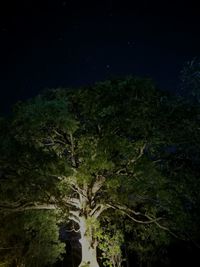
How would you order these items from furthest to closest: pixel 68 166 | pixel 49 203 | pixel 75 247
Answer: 1. pixel 75 247
2. pixel 49 203
3. pixel 68 166

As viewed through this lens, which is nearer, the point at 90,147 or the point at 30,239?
the point at 90,147

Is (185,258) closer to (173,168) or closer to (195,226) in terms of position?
(195,226)

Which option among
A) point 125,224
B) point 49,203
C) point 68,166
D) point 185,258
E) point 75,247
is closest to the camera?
point 68,166

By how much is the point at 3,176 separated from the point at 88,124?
320 centimetres

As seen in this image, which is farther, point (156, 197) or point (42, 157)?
point (156, 197)

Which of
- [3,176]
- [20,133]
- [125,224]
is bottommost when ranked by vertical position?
[125,224]

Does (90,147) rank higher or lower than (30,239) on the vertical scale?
higher

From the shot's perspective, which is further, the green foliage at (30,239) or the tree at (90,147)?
the green foliage at (30,239)

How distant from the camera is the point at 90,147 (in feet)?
34.0

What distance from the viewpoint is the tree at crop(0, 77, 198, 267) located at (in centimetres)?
985

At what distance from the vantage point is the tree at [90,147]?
9852 mm

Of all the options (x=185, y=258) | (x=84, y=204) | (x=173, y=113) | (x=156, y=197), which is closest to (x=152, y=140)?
(x=173, y=113)

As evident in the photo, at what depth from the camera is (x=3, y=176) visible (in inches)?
419

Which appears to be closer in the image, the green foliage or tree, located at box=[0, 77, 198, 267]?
tree, located at box=[0, 77, 198, 267]
